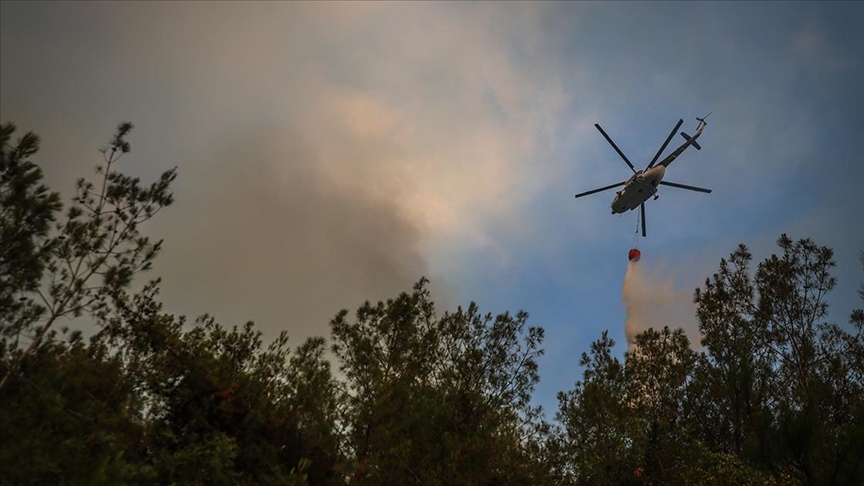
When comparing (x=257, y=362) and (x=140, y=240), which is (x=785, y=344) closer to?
(x=257, y=362)

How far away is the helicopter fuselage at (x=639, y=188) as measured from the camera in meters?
34.9

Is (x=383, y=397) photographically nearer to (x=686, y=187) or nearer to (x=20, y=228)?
(x=20, y=228)

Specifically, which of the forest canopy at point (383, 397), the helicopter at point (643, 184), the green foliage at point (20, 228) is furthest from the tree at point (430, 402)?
the helicopter at point (643, 184)

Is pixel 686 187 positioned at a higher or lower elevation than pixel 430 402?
higher

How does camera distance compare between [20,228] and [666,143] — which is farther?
[666,143]

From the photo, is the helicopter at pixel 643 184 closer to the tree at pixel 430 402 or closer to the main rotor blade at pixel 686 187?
the main rotor blade at pixel 686 187

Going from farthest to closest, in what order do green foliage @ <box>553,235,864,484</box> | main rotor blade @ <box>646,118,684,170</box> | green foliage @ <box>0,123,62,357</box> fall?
main rotor blade @ <box>646,118,684,170</box>
green foliage @ <box>553,235,864,484</box>
green foliage @ <box>0,123,62,357</box>

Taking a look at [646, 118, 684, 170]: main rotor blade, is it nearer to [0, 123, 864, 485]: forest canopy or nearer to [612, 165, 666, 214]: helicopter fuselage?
[612, 165, 666, 214]: helicopter fuselage

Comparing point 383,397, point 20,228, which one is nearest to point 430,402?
point 383,397

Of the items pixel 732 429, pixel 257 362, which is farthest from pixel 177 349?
pixel 732 429

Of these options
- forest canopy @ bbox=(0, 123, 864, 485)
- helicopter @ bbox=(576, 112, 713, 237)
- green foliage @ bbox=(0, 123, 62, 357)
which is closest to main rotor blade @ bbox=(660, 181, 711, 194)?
helicopter @ bbox=(576, 112, 713, 237)

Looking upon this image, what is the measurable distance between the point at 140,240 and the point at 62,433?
140 inches

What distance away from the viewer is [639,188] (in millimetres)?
35219

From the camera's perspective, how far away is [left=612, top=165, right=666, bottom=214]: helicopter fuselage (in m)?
34.9
